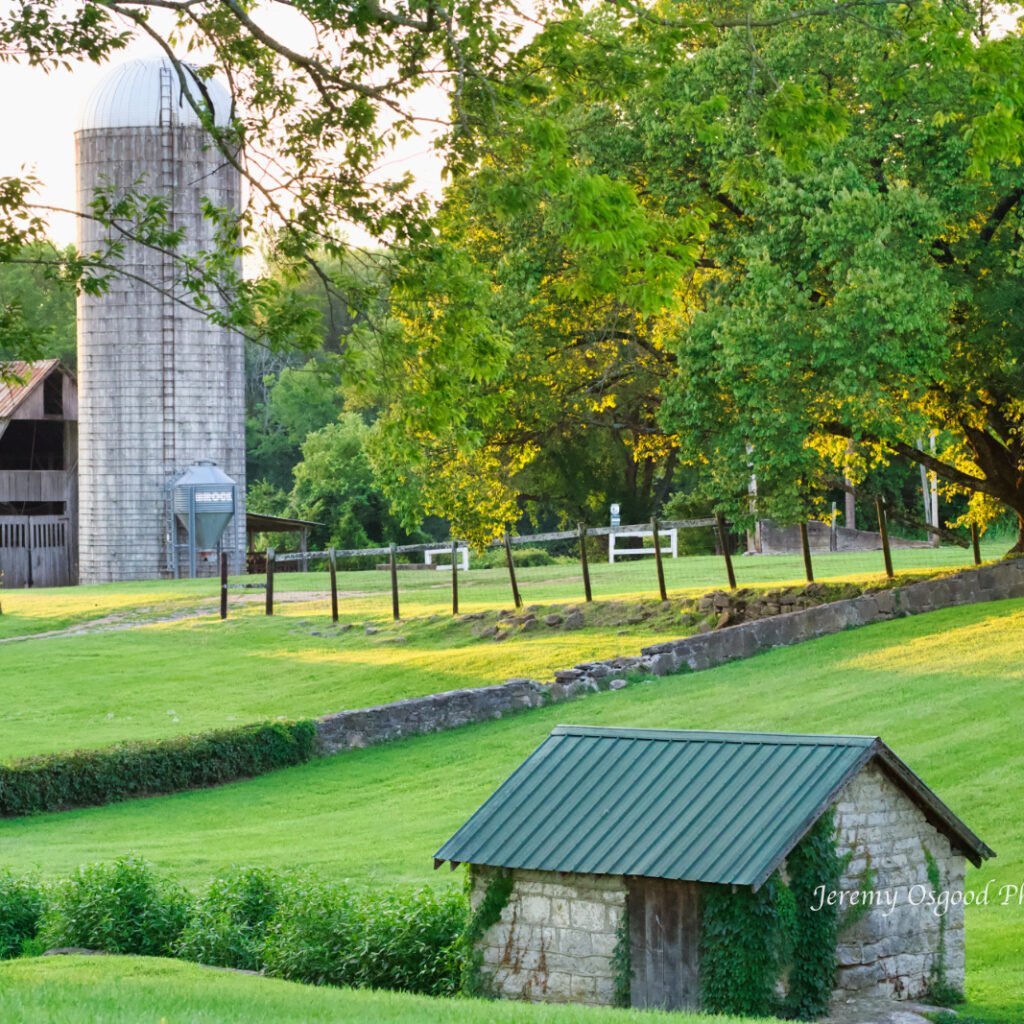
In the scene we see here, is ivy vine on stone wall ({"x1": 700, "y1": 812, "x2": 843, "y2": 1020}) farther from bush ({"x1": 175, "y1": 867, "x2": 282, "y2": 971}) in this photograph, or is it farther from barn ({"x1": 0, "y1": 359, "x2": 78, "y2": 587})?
barn ({"x1": 0, "y1": 359, "x2": 78, "y2": 587})

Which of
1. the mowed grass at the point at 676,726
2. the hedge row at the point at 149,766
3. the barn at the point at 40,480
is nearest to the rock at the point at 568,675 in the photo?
the mowed grass at the point at 676,726

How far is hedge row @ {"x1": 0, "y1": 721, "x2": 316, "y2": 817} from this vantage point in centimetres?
2169

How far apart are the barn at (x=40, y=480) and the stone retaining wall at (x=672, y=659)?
1388 inches

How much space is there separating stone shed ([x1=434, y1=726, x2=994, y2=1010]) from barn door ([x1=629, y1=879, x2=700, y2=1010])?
0.01 m

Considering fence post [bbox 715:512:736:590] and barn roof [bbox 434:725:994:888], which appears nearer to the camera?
barn roof [bbox 434:725:994:888]

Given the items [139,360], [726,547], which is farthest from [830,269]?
[139,360]

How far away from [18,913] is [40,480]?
46.1 m

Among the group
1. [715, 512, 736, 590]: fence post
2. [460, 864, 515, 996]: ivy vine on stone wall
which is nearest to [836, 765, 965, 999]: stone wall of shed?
[460, 864, 515, 996]: ivy vine on stone wall

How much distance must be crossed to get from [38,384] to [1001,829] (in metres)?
47.1

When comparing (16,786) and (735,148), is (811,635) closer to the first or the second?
(735,148)

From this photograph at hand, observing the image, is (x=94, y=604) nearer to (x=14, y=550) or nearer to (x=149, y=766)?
(x=14, y=550)

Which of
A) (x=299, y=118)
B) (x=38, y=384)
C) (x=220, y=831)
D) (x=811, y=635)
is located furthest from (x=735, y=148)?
(x=38, y=384)

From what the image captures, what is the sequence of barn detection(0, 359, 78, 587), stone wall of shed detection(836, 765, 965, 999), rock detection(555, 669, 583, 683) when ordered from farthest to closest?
barn detection(0, 359, 78, 587) → rock detection(555, 669, 583, 683) → stone wall of shed detection(836, 765, 965, 999)

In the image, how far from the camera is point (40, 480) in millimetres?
59750
